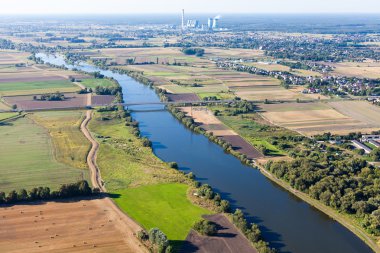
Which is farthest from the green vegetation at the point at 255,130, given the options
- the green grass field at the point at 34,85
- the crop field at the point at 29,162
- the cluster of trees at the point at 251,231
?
the green grass field at the point at 34,85

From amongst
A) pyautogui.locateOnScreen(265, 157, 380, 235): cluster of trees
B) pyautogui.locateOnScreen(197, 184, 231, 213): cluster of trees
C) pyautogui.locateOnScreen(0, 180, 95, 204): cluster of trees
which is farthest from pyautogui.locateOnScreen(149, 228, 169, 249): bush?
pyautogui.locateOnScreen(265, 157, 380, 235): cluster of trees

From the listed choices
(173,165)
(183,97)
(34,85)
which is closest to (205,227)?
(173,165)

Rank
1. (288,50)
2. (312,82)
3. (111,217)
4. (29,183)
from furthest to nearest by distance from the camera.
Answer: (288,50)
(312,82)
(29,183)
(111,217)

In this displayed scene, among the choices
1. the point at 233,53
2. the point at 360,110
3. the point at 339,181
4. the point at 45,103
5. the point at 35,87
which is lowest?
the point at 339,181

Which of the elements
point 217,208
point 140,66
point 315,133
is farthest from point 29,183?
point 140,66

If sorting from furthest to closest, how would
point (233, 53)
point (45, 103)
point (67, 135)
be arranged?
point (233, 53) < point (45, 103) < point (67, 135)

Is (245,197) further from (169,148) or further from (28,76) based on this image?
(28,76)

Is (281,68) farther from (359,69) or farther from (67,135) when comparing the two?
(67,135)

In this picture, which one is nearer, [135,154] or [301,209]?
[301,209]
